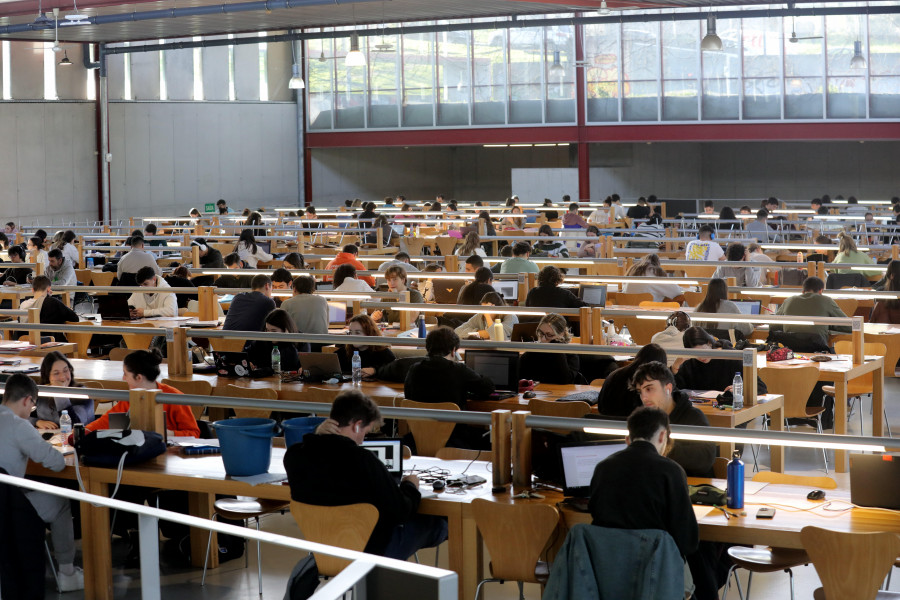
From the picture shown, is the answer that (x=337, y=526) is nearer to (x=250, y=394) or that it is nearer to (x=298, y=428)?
(x=298, y=428)

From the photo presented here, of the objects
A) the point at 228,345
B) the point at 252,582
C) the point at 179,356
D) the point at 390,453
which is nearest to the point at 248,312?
the point at 228,345

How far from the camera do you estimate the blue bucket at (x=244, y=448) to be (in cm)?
452

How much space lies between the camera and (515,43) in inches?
918

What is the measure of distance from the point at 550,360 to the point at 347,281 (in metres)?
2.99

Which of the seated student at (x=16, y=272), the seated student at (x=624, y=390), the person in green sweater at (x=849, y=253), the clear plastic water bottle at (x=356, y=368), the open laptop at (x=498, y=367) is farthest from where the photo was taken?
the seated student at (x=16, y=272)

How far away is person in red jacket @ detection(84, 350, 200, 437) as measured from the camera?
17.0 feet

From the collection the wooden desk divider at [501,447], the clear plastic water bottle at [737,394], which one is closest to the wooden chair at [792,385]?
the clear plastic water bottle at [737,394]

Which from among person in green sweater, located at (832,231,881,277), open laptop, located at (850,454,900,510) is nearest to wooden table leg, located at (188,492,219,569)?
open laptop, located at (850,454,900,510)

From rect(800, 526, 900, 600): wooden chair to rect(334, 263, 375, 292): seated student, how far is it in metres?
6.02

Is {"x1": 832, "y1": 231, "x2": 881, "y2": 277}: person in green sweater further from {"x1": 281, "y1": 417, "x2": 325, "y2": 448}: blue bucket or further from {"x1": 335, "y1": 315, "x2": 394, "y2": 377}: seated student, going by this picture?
{"x1": 281, "y1": 417, "x2": 325, "y2": 448}: blue bucket

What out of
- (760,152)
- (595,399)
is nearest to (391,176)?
(760,152)

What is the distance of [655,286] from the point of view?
987 cm

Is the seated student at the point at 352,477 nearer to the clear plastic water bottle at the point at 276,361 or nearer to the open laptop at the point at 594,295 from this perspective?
the clear plastic water bottle at the point at 276,361

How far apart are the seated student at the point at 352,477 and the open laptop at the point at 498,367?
2.35 m
